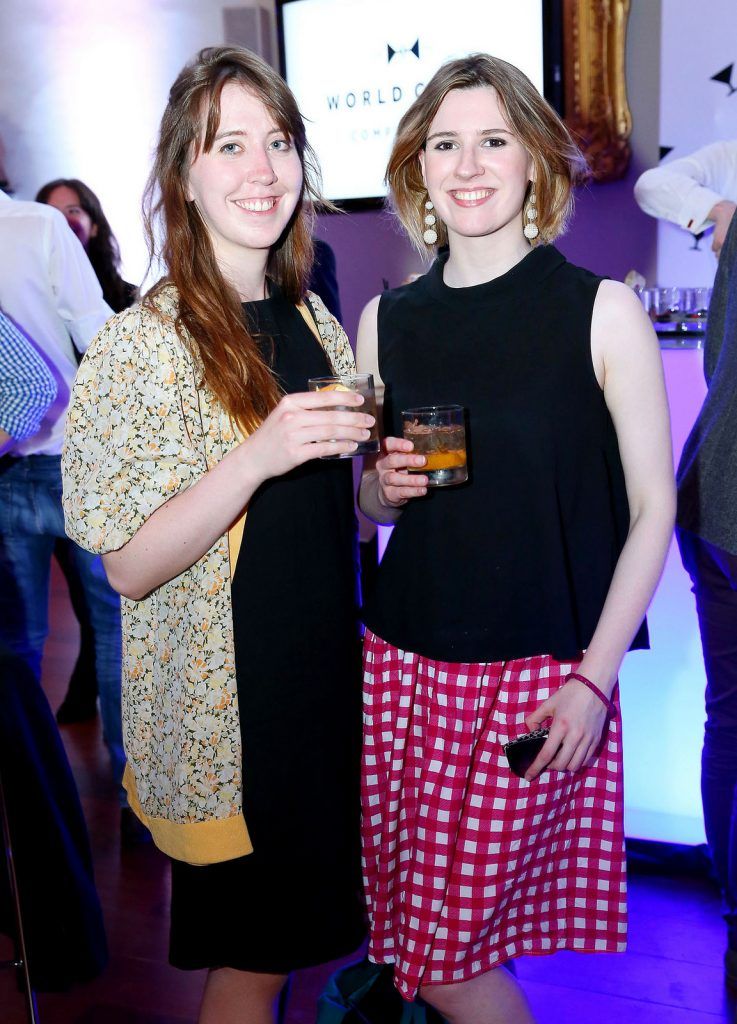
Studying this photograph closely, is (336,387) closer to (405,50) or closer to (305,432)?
(305,432)

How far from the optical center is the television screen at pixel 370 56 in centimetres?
420

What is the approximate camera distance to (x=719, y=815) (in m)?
2.19

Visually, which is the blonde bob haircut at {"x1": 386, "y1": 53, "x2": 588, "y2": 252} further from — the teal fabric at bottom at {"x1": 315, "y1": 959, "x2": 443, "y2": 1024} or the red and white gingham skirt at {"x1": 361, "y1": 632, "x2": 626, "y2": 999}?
the teal fabric at bottom at {"x1": 315, "y1": 959, "x2": 443, "y2": 1024}

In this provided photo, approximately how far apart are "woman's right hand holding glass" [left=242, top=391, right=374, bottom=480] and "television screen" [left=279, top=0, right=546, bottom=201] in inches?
133

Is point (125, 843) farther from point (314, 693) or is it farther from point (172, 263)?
point (172, 263)

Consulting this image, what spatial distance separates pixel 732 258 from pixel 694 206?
60.0 inches

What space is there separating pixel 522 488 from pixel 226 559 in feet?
1.45

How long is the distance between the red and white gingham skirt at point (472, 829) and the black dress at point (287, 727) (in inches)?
3.7

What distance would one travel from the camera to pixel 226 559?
4.51 feet

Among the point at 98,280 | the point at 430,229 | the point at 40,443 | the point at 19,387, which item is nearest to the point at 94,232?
the point at 98,280

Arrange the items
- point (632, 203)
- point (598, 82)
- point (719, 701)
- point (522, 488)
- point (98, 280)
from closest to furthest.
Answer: point (522, 488) → point (719, 701) → point (98, 280) → point (598, 82) → point (632, 203)


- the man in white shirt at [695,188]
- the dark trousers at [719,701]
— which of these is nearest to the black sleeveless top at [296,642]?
the dark trousers at [719,701]

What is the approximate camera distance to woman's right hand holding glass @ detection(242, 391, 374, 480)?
1227mm

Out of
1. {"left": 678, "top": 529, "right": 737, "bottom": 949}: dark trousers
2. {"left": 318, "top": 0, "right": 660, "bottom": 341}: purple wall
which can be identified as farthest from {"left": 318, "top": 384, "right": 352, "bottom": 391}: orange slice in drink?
{"left": 318, "top": 0, "right": 660, "bottom": 341}: purple wall
